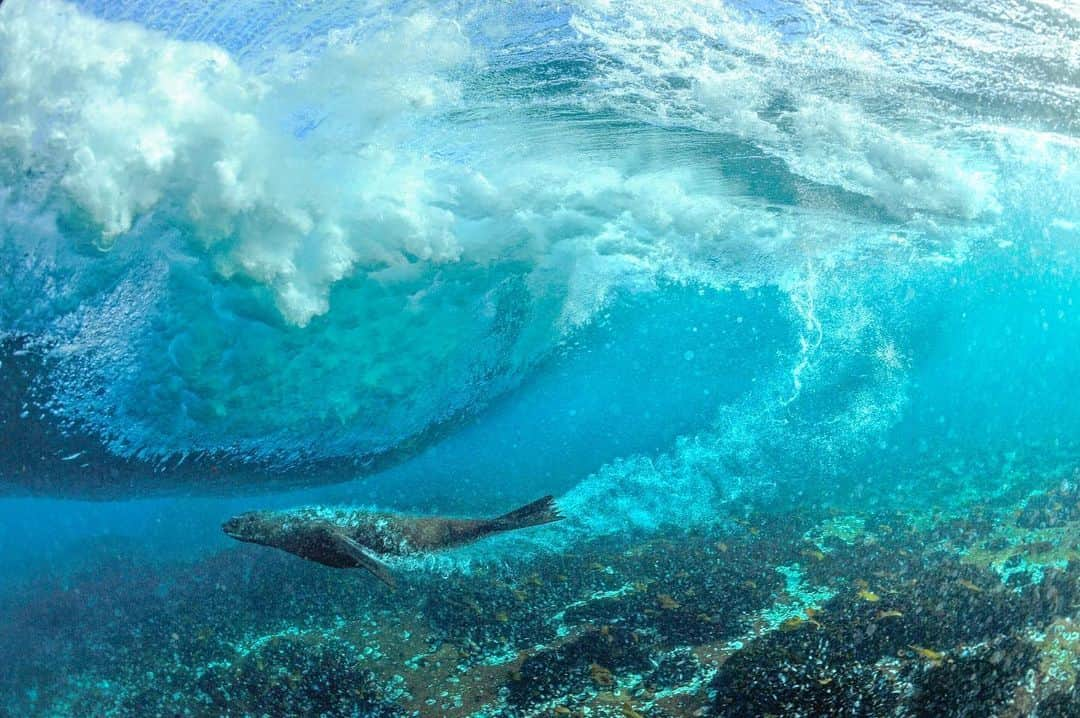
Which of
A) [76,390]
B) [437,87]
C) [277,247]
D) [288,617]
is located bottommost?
[288,617]

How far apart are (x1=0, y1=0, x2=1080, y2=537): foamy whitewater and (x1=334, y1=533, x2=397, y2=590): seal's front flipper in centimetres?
581

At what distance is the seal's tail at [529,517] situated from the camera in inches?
247

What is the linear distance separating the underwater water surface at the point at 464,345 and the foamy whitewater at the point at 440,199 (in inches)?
2.9

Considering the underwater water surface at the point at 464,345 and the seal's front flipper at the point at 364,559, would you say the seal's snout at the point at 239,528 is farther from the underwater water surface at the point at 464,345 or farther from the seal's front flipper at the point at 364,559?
the seal's front flipper at the point at 364,559

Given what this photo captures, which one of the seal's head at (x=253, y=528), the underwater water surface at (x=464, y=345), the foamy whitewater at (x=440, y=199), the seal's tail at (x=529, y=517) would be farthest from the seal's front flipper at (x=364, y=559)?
the foamy whitewater at (x=440, y=199)

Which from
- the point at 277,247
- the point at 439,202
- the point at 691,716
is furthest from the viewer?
the point at 439,202

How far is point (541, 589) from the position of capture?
324 inches

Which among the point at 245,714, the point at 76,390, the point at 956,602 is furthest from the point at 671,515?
the point at 76,390

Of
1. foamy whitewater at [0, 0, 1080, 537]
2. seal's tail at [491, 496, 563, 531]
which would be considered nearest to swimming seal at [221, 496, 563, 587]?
seal's tail at [491, 496, 563, 531]

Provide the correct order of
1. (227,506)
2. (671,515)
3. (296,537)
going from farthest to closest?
(227,506)
(671,515)
(296,537)

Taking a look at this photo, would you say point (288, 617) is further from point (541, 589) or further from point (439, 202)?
point (439, 202)

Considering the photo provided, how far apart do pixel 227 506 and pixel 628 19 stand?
16.6 metres

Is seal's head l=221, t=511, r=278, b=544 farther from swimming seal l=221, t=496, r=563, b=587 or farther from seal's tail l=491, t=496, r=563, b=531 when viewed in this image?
seal's tail l=491, t=496, r=563, b=531

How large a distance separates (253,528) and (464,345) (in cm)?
911
